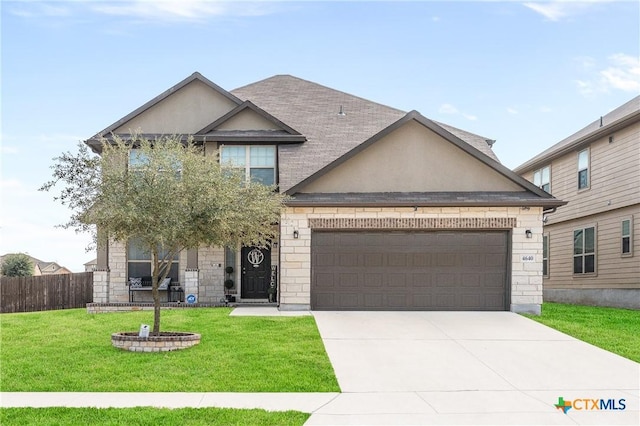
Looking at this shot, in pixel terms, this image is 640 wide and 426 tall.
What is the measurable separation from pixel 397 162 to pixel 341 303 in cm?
412

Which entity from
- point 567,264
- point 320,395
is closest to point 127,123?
point 320,395

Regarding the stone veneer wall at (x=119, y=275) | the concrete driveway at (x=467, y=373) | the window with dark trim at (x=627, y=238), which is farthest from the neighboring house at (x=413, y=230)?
the window with dark trim at (x=627, y=238)

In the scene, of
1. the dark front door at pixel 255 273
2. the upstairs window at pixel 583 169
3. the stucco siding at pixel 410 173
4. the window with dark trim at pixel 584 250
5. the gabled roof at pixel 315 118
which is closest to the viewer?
the stucco siding at pixel 410 173

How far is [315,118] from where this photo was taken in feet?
71.6

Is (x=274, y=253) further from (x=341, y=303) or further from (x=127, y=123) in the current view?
(x=127, y=123)

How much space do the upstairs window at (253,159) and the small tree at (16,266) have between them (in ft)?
72.4

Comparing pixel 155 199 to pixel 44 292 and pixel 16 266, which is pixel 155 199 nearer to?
pixel 44 292

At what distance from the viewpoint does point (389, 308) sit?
54.3ft

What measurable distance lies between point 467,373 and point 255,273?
980cm

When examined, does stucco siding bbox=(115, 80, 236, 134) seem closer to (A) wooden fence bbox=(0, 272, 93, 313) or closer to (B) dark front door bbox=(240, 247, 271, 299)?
(B) dark front door bbox=(240, 247, 271, 299)

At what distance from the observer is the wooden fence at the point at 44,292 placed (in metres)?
22.1

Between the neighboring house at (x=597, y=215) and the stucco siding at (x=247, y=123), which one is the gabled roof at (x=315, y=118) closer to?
the stucco siding at (x=247, y=123)

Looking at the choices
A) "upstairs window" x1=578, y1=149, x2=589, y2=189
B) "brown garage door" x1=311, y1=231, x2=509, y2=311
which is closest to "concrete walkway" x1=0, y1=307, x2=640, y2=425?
"brown garage door" x1=311, y1=231, x2=509, y2=311

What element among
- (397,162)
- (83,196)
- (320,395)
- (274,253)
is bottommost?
(320,395)
